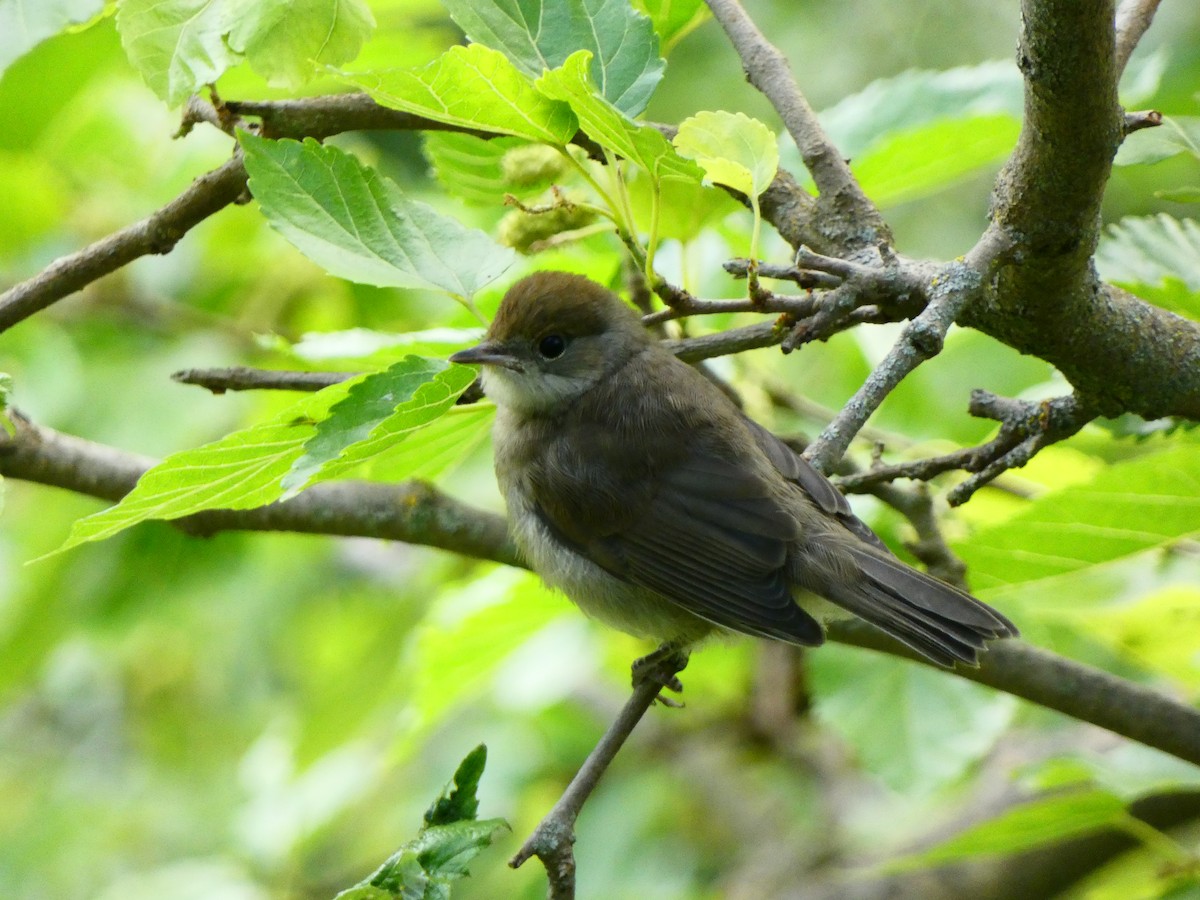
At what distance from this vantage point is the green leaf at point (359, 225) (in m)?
1.90

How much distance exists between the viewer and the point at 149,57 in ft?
5.92

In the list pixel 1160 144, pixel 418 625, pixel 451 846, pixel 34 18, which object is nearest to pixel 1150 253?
pixel 1160 144

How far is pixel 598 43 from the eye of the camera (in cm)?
201

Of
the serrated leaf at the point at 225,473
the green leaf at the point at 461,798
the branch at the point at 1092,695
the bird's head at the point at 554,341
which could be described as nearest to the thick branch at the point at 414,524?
the branch at the point at 1092,695

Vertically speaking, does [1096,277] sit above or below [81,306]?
below

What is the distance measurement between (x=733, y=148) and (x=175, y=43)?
832mm

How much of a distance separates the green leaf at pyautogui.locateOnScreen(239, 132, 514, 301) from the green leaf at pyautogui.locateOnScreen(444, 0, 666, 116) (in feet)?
0.96

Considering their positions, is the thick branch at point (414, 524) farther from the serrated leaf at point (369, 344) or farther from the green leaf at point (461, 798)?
the green leaf at point (461, 798)

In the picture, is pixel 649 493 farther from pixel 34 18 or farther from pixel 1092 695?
pixel 34 18

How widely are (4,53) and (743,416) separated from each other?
1711 millimetres

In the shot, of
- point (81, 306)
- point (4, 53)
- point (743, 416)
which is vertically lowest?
point (4, 53)

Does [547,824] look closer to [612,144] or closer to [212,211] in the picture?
[612,144]

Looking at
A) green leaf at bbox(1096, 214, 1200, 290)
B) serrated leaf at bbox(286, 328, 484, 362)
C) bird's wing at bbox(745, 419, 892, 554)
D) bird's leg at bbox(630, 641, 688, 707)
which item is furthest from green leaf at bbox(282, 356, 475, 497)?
green leaf at bbox(1096, 214, 1200, 290)

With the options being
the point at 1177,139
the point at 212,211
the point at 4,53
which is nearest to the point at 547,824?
the point at 212,211
